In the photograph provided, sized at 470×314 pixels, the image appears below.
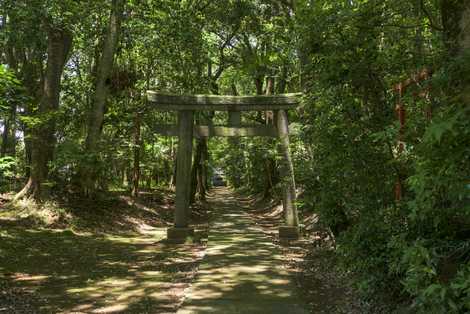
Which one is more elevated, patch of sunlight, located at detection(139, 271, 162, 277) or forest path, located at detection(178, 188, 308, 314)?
forest path, located at detection(178, 188, 308, 314)

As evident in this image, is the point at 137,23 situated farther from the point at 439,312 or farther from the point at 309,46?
the point at 439,312

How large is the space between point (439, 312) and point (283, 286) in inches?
162

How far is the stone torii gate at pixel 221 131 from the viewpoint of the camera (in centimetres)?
1227

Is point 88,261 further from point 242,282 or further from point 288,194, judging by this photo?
point 288,194

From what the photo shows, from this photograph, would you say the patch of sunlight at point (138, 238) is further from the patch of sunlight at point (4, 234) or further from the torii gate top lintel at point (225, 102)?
the torii gate top lintel at point (225, 102)

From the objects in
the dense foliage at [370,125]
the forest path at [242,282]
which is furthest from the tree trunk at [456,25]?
the forest path at [242,282]

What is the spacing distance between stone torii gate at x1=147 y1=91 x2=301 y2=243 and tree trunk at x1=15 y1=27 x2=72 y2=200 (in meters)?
3.64

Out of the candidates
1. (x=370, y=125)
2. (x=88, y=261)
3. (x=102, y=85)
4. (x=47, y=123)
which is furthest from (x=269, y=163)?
(x=370, y=125)

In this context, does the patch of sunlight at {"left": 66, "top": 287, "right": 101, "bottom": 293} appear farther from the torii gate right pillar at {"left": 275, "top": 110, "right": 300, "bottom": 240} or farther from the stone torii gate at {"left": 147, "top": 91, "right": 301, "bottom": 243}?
→ the torii gate right pillar at {"left": 275, "top": 110, "right": 300, "bottom": 240}

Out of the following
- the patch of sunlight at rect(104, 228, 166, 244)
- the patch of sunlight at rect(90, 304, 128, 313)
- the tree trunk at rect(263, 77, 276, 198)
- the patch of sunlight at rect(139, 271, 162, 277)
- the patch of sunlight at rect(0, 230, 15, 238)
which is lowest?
the patch of sunlight at rect(104, 228, 166, 244)

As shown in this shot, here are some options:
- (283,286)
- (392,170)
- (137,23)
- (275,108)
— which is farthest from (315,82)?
(137,23)

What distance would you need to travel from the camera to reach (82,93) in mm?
17859

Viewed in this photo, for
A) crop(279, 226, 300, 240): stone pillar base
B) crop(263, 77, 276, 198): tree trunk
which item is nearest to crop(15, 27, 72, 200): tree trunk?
crop(279, 226, 300, 240): stone pillar base

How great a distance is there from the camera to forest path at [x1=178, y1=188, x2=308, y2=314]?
19.3ft
